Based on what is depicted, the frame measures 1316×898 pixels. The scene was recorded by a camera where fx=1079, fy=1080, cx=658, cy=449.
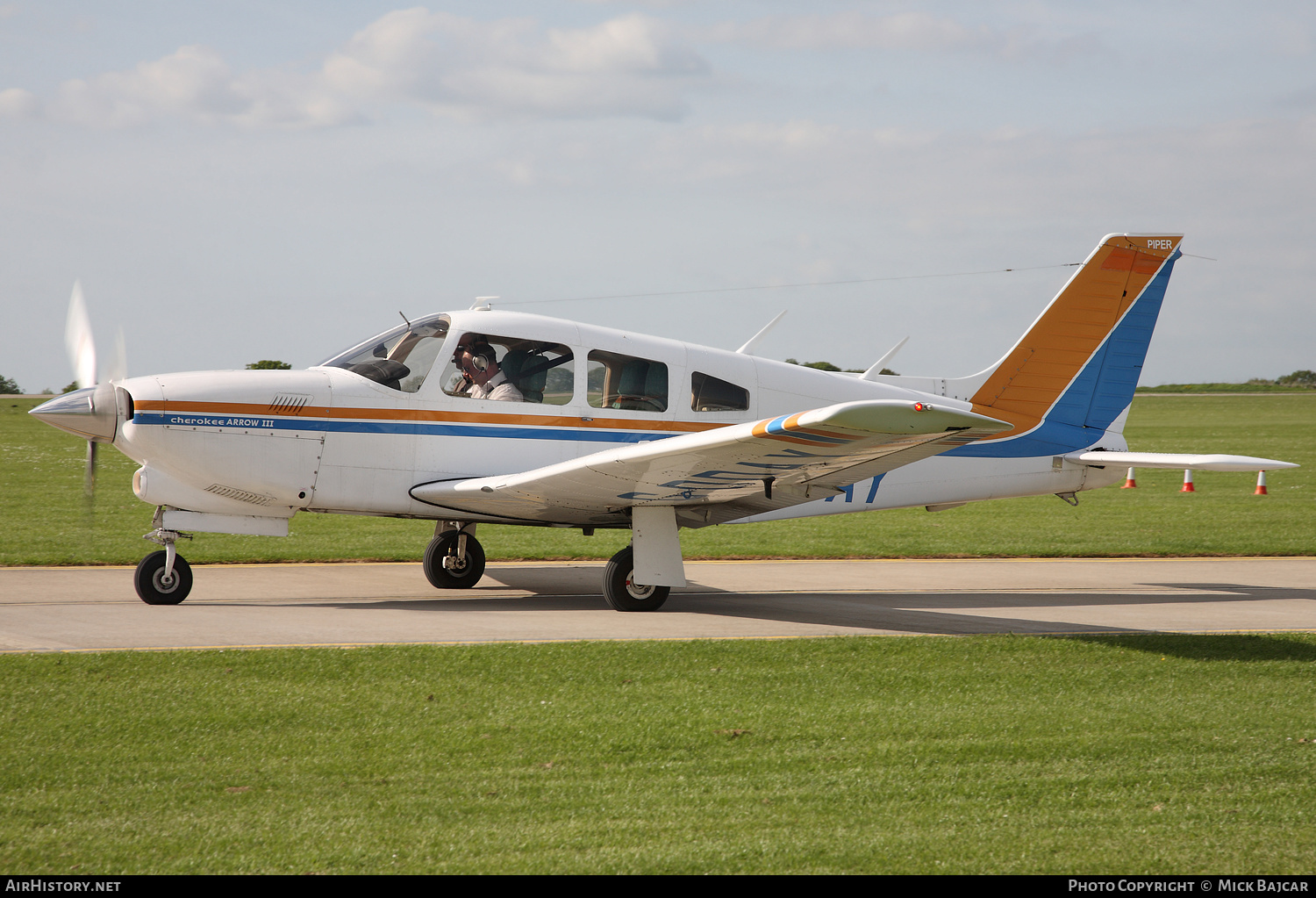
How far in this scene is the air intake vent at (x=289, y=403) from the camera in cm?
951

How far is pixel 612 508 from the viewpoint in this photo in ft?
32.7

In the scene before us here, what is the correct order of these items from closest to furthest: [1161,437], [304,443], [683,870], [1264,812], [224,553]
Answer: [683,870]
[1264,812]
[304,443]
[224,553]
[1161,437]

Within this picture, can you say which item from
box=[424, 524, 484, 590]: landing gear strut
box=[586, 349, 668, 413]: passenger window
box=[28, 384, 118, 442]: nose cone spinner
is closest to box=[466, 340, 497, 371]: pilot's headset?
box=[586, 349, 668, 413]: passenger window

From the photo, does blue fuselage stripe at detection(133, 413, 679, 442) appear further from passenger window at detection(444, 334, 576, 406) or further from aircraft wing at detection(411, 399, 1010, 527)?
aircraft wing at detection(411, 399, 1010, 527)

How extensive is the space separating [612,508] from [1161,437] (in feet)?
117

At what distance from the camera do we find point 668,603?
1072 cm

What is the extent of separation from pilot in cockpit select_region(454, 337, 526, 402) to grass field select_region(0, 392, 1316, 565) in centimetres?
438

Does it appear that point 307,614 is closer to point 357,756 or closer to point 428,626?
point 428,626

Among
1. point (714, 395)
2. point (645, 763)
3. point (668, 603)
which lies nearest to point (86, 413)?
point (668, 603)

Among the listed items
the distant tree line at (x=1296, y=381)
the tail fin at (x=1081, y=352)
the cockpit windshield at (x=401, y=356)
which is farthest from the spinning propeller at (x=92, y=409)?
the distant tree line at (x=1296, y=381)

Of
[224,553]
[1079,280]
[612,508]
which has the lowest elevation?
[224,553]

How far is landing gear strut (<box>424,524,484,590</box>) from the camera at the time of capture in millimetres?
11422

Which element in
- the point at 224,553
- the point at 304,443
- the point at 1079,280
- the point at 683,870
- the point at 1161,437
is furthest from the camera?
the point at 1161,437

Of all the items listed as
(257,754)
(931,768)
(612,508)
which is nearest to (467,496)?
Result: (612,508)
